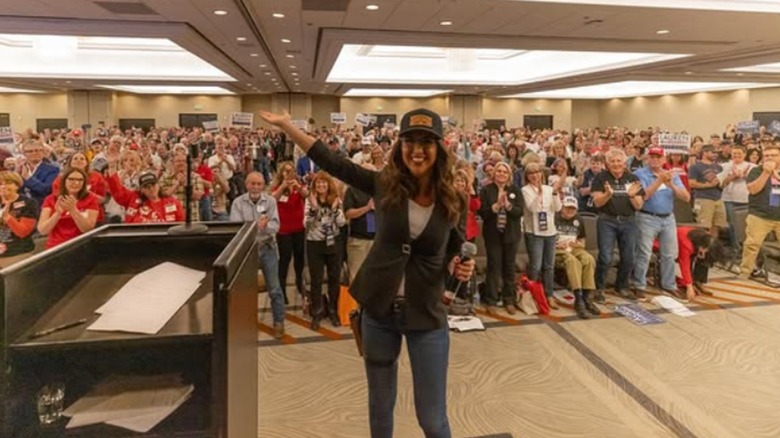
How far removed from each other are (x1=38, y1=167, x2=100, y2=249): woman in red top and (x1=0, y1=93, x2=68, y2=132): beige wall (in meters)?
21.3

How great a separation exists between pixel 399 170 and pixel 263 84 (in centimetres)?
1704

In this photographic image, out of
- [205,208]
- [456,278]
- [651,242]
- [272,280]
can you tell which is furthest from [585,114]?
[456,278]

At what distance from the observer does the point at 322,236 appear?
4871mm

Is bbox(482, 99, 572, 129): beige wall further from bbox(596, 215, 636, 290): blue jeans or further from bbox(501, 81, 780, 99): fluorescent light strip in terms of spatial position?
bbox(596, 215, 636, 290): blue jeans

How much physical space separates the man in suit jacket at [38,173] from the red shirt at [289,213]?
8.17 feet

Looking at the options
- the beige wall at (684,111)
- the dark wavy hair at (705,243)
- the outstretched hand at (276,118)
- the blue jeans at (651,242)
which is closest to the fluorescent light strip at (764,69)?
the beige wall at (684,111)

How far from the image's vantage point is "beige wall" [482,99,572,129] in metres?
23.9

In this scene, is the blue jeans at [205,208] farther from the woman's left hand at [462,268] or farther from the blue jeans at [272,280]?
the woman's left hand at [462,268]

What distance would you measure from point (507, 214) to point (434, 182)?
10.9 ft

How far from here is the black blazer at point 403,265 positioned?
1.96m

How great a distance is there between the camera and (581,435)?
3039 millimetres

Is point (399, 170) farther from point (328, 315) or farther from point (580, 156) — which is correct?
point (580, 156)

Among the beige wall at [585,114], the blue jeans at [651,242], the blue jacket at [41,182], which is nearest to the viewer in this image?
the blue jacket at [41,182]

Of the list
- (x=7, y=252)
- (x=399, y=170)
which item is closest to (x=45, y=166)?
(x=7, y=252)
